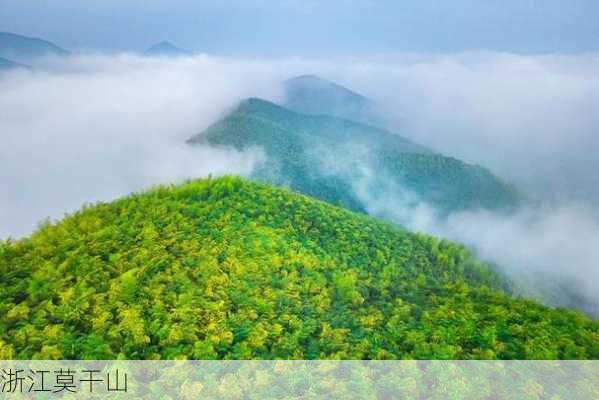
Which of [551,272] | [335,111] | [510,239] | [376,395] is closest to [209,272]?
[376,395]

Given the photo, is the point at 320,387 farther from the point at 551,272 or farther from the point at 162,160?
the point at 162,160

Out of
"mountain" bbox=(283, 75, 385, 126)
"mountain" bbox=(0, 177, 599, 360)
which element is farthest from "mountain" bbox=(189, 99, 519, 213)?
"mountain" bbox=(283, 75, 385, 126)

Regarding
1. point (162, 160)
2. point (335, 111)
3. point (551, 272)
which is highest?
point (335, 111)

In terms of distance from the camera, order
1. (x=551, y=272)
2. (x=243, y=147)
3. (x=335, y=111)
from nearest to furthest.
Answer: (x=551, y=272)
(x=243, y=147)
(x=335, y=111)

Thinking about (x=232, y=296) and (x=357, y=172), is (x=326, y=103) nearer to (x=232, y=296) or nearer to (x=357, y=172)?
(x=357, y=172)

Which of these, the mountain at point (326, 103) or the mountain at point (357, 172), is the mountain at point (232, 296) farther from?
the mountain at point (326, 103)

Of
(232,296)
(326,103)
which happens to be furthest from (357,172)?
(326,103)

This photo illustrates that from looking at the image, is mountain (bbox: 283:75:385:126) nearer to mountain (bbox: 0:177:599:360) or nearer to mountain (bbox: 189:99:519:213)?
mountain (bbox: 189:99:519:213)
